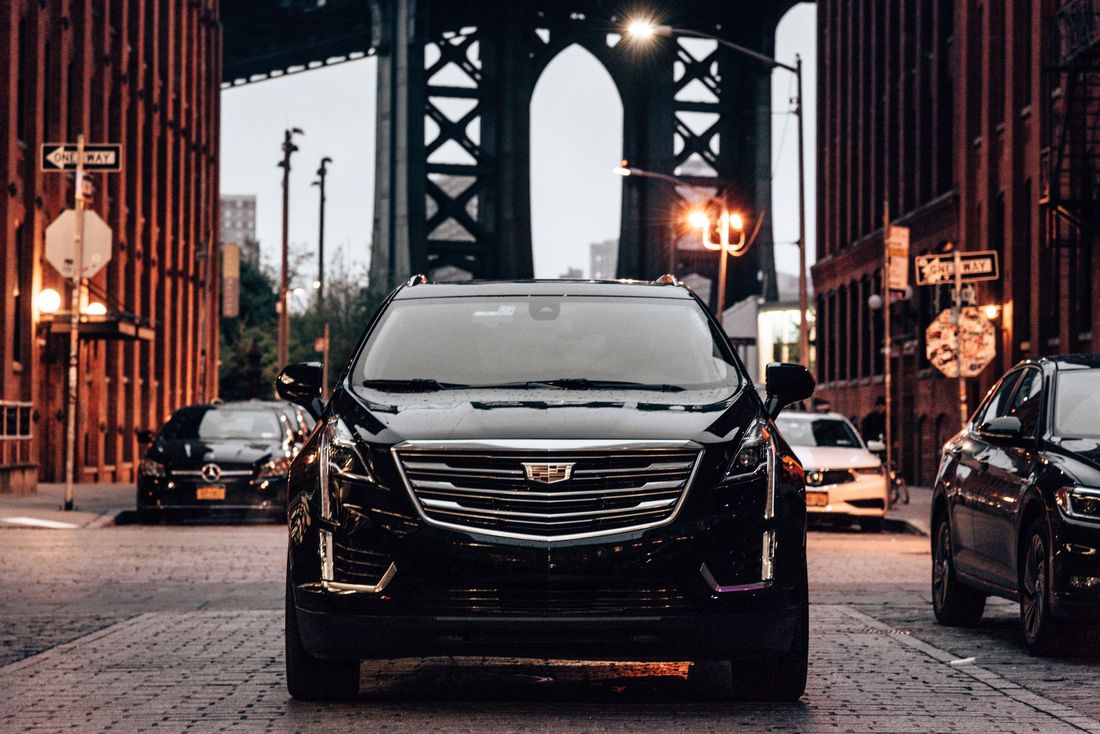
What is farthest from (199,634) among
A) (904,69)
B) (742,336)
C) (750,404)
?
(742,336)

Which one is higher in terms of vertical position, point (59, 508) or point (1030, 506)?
point (1030, 506)

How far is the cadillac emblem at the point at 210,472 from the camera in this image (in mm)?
24375

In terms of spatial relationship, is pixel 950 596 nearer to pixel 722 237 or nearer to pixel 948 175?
pixel 948 175

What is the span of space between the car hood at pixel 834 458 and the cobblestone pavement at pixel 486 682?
9687 mm

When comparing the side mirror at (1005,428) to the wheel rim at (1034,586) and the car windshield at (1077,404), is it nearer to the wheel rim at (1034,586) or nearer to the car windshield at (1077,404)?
the car windshield at (1077,404)

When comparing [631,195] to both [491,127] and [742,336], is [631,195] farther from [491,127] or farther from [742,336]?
[742,336]

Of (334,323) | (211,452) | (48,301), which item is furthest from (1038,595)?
(334,323)

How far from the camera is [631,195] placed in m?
81.5

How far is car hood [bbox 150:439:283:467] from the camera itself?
24453mm

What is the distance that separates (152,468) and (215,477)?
84 cm

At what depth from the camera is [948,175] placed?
43.8 metres

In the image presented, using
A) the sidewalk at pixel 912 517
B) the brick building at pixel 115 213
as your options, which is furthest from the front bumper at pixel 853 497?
the brick building at pixel 115 213

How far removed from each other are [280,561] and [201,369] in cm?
3861

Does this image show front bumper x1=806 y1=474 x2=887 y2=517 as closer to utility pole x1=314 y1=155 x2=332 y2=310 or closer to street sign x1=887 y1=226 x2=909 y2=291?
street sign x1=887 y1=226 x2=909 y2=291
